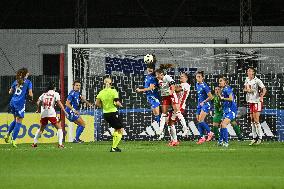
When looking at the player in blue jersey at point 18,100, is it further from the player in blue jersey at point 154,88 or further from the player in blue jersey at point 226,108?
the player in blue jersey at point 226,108

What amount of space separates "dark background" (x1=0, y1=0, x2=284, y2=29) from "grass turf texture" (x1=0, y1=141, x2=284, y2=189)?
2032 centimetres

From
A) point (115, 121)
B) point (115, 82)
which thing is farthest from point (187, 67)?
point (115, 121)

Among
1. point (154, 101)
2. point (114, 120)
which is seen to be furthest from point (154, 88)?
point (114, 120)

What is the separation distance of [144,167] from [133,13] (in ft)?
85.6

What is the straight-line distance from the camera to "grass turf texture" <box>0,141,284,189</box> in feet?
40.0

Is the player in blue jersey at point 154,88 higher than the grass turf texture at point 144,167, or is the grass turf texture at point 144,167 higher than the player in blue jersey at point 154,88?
the player in blue jersey at point 154,88

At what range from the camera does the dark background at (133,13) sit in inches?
1597

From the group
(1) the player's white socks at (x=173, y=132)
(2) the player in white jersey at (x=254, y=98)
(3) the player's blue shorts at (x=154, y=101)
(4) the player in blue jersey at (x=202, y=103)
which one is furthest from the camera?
(4) the player in blue jersey at (x=202, y=103)

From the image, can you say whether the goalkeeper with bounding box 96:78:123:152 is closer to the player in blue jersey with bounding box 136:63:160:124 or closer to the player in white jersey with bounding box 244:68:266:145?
the player in blue jersey with bounding box 136:63:160:124

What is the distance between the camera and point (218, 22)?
4069 cm

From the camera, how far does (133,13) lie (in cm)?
4066

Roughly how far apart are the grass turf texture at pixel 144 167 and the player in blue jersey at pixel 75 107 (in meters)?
3.42

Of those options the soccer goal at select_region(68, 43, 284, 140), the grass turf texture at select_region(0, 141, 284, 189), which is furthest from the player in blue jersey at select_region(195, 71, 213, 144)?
the grass turf texture at select_region(0, 141, 284, 189)

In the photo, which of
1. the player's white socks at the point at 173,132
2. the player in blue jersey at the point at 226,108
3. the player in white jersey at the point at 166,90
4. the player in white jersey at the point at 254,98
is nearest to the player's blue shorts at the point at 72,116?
the player in white jersey at the point at 166,90
